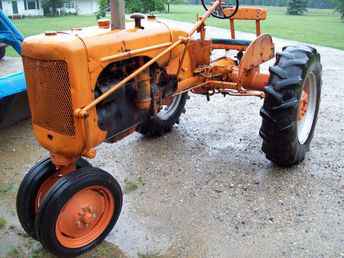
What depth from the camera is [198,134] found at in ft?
15.3

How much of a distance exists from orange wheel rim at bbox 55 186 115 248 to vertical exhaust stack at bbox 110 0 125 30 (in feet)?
3.60

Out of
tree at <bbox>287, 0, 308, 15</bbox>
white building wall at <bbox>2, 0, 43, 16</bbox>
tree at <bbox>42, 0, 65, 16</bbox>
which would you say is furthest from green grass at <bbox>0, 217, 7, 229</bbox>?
tree at <bbox>42, 0, 65, 16</bbox>

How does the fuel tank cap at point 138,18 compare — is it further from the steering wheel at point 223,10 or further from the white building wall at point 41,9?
the white building wall at point 41,9

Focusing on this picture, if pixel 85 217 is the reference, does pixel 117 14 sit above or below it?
above

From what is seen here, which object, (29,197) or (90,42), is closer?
(90,42)

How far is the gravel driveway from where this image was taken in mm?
2805

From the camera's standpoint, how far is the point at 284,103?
10.9ft

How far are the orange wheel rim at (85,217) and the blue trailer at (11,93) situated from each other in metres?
2.23

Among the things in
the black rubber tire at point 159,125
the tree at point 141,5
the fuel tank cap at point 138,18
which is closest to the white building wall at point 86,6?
the tree at point 141,5

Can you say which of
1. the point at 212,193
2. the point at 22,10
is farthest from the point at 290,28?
the point at 22,10

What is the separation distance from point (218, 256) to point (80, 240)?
35.0 inches

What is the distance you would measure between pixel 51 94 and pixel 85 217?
789 mm

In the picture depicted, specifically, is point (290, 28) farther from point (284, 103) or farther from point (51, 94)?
point (51, 94)

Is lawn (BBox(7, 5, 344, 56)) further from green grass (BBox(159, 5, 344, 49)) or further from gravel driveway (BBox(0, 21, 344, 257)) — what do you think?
gravel driveway (BBox(0, 21, 344, 257))
